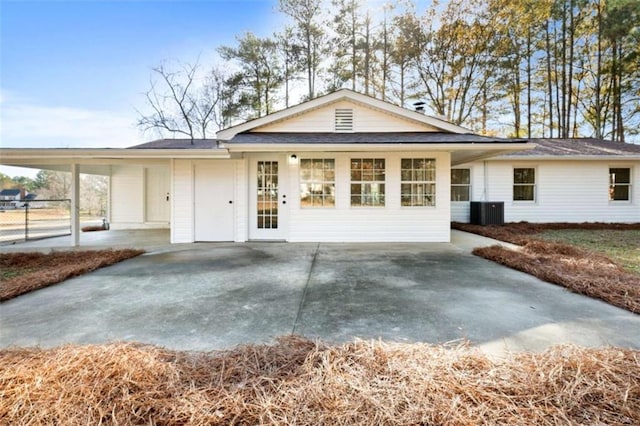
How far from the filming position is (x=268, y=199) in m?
8.04

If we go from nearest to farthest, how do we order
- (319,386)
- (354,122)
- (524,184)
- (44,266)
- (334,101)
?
(319,386) < (44,266) < (334,101) < (354,122) < (524,184)

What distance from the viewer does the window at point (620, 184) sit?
11273mm

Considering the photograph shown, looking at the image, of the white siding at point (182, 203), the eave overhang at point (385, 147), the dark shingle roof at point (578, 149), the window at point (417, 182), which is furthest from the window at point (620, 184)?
the white siding at point (182, 203)

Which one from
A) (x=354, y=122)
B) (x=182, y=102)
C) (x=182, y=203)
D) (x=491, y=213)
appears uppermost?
(x=182, y=102)

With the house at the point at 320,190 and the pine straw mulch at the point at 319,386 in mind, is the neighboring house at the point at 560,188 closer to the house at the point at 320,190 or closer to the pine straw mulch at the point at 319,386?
the house at the point at 320,190

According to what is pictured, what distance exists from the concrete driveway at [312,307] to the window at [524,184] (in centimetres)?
768

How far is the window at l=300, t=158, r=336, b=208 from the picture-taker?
306 inches

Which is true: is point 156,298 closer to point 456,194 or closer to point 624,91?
point 456,194

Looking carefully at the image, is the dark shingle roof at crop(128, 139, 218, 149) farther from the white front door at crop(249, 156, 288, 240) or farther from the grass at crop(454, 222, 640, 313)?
the grass at crop(454, 222, 640, 313)

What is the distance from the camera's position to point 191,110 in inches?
697

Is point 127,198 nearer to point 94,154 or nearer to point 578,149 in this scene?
point 94,154

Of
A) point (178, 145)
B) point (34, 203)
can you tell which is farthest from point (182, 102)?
point (34, 203)

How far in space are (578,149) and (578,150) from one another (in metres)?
0.21

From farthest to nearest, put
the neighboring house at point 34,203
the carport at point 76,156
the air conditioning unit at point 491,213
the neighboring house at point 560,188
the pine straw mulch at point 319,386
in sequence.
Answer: the neighboring house at point 560,188, the air conditioning unit at point 491,213, the neighboring house at point 34,203, the carport at point 76,156, the pine straw mulch at point 319,386
